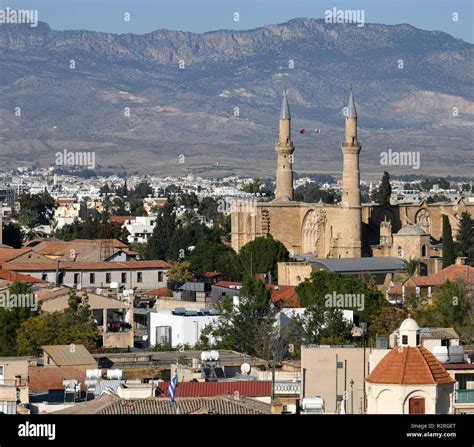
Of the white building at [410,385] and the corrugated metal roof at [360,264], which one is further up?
the white building at [410,385]

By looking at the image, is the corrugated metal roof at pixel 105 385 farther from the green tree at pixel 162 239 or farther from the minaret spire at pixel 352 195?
the green tree at pixel 162 239

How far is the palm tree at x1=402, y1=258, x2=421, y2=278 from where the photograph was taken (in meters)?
70.1

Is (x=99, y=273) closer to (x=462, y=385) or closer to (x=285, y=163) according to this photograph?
(x=285, y=163)

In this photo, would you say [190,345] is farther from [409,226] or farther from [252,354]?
[409,226]

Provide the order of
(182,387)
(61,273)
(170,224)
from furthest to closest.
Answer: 1. (170,224)
2. (61,273)
3. (182,387)

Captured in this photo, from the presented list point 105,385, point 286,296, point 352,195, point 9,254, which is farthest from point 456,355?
point 352,195

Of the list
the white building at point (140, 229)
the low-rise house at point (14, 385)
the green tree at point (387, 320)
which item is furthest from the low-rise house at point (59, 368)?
the white building at point (140, 229)

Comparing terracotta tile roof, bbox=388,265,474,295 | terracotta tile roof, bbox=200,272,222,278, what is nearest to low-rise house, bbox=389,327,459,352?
terracotta tile roof, bbox=388,265,474,295

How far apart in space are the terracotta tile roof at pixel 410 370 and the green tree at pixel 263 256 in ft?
163

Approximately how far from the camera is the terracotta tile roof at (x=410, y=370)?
19969 mm

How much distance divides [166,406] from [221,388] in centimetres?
544
